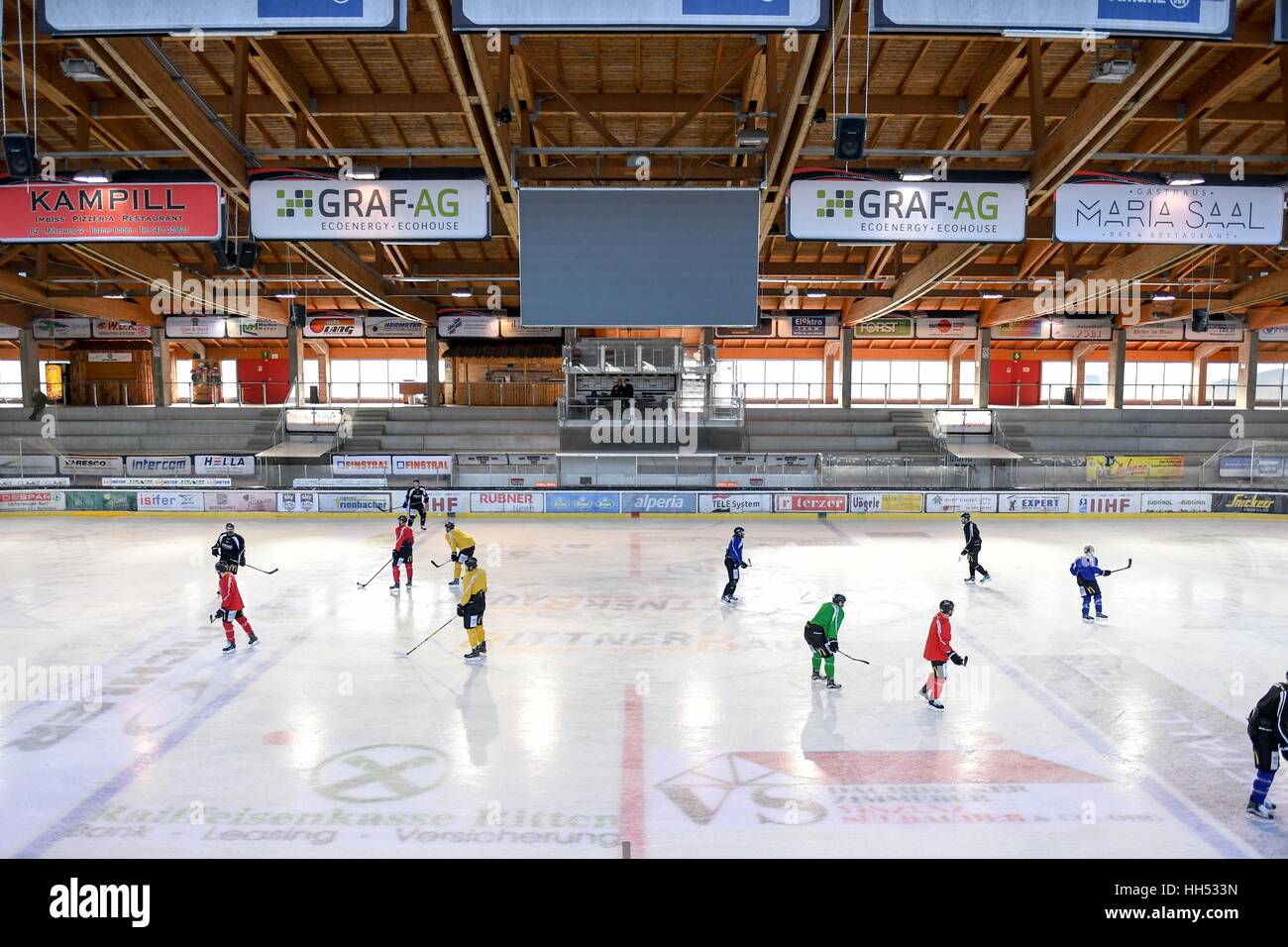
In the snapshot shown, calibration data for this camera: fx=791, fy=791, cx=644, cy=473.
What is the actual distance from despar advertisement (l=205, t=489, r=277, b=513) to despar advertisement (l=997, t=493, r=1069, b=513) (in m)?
26.0

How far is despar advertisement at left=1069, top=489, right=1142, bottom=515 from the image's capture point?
27.9 meters

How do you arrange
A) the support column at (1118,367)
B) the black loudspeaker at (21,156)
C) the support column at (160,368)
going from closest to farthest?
the black loudspeaker at (21,156) → the support column at (160,368) → the support column at (1118,367)

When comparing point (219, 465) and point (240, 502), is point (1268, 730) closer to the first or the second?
point (240, 502)

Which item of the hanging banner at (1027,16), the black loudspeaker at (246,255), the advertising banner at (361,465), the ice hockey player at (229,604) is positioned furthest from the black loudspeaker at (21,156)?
the advertising banner at (361,465)

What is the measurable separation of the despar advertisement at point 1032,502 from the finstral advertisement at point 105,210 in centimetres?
2525

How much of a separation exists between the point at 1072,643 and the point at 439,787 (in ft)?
35.2

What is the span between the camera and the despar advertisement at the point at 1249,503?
27.6 metres

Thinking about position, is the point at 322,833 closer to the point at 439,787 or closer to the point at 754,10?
the point at 439,787

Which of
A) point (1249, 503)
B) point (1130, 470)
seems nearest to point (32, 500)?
point (1130, 470)

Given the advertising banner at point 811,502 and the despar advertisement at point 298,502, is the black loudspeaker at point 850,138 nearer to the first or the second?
the advertising banner at point 811,502

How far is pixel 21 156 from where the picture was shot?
12.2 m

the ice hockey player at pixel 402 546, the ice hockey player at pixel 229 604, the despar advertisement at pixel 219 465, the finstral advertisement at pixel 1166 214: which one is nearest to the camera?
the ice hockey player at pixel 229 604
